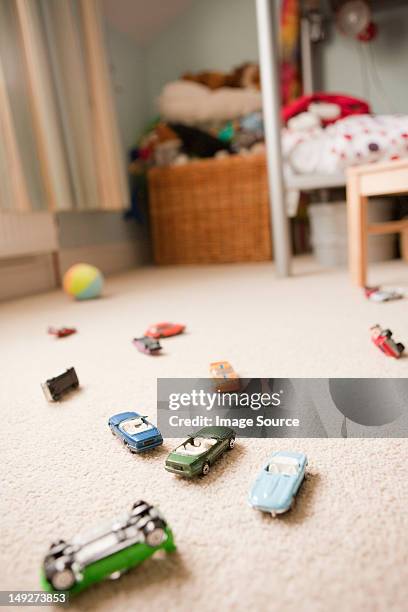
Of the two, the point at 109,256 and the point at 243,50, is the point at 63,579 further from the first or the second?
the point at 243,50

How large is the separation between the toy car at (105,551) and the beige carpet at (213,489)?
2 cm

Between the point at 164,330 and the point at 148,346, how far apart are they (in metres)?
0.15

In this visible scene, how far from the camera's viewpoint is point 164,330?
1.13 m

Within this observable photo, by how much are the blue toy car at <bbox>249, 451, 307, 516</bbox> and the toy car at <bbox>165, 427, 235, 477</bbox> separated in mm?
64

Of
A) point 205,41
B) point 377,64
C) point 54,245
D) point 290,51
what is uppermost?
point 205,41

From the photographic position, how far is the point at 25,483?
1.79 ft

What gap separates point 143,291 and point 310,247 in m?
1.41

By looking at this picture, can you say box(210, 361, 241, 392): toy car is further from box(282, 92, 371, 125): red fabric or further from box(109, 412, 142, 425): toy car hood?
box(282, 92, 371, 125): red fabric

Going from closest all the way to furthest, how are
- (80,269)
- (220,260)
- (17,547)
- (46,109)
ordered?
1. (17,547)
2. (80,269)
3. (46,109)
4. (220,260)

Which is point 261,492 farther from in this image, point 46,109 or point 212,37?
point 212,37

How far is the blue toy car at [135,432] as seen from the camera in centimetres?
58

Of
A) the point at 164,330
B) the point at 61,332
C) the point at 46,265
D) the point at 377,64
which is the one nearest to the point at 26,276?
the point at 46,265

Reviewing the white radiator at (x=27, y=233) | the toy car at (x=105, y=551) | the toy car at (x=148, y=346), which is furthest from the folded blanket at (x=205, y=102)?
the toy car at (x=105, y=551)

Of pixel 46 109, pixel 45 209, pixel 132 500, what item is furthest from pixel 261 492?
pixel 46 109
